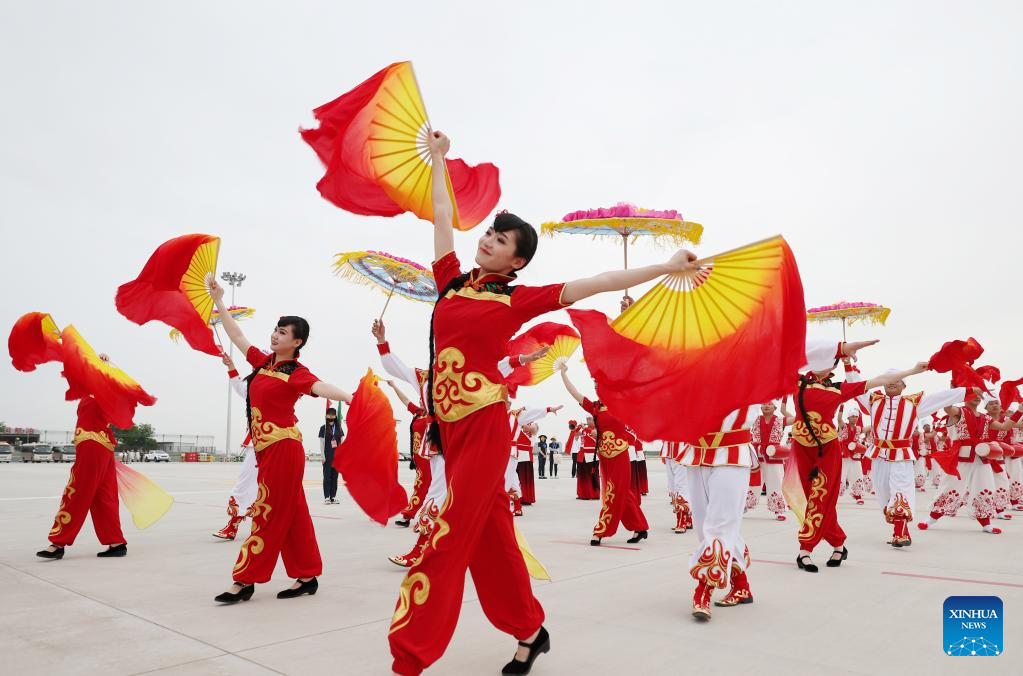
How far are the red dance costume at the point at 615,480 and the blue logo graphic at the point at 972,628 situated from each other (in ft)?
12.3

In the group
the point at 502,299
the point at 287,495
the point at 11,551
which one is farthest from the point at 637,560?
the point at 11,551

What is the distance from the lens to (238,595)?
181 inches

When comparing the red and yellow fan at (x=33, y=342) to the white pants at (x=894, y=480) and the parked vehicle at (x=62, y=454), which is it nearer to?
the white pants at (x=894, y=480)

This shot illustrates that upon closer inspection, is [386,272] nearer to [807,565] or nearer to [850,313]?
[807,565]

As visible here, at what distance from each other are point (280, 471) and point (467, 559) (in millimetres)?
2395

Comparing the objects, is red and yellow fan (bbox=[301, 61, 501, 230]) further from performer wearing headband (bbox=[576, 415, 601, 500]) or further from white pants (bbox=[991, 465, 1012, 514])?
performer wearing headband (bbox=[576, 415, 601, 500])

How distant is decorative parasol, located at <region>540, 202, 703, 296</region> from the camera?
961cm

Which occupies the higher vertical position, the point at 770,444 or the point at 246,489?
the point at 770,444

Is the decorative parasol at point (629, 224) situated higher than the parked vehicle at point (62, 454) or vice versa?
the decorative parasol at point (629, 224)

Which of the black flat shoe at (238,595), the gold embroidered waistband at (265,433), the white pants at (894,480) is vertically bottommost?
the black flat shoe at (238,595)

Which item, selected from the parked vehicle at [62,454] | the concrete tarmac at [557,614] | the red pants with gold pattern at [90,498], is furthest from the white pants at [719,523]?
the parked vehicle at [62,454]

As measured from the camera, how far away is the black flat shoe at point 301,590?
15.7ft

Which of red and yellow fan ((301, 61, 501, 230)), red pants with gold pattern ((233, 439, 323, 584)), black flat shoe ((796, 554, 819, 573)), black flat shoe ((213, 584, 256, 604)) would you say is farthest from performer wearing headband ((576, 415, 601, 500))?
red and yellow fan ((301, 61, 501, 230))

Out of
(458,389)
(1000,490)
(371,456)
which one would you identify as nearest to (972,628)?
(458,389)
